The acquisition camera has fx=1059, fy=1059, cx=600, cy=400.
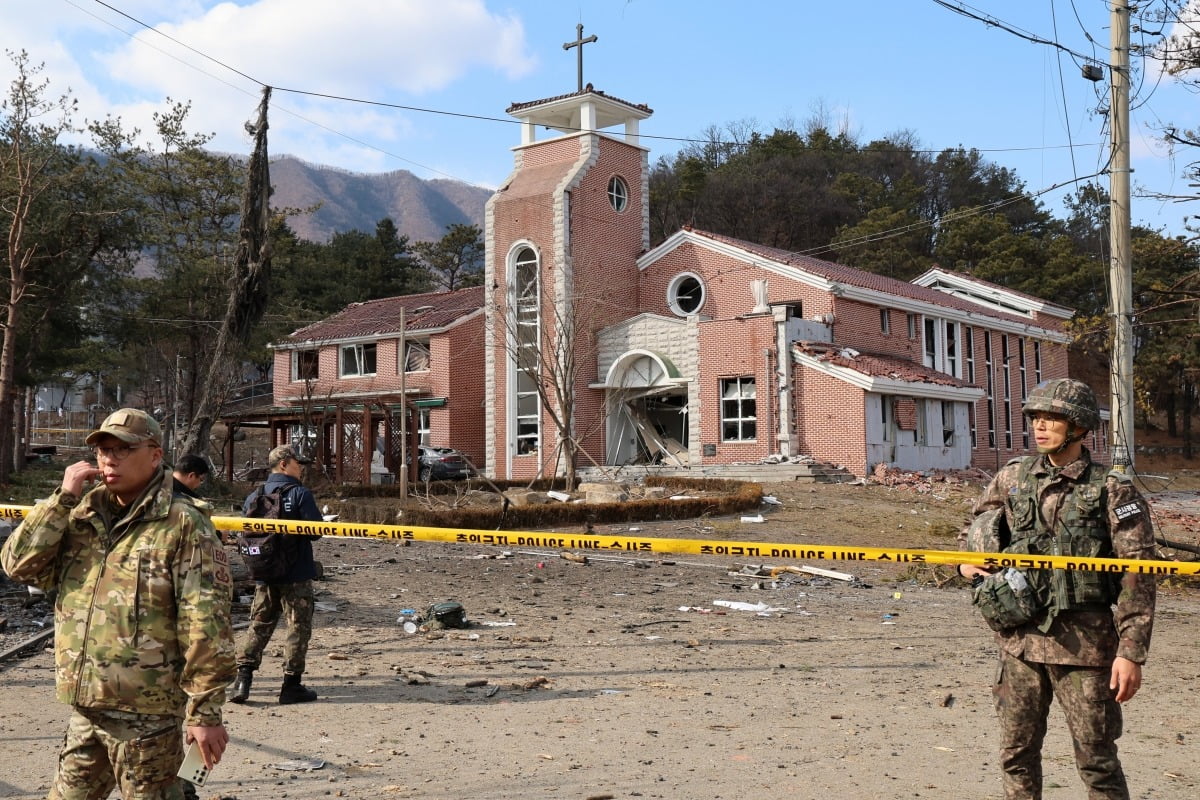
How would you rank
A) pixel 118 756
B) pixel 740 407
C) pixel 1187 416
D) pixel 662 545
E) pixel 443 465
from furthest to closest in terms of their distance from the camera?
pixel 1187 416 → pixel 443 465 → pixel 740 407 → pixel 662 545 → pixel 118 756

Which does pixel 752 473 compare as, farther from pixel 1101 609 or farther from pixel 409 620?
pixel 1101 609

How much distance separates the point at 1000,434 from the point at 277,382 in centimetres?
2825

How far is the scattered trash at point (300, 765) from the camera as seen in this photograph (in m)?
5.57

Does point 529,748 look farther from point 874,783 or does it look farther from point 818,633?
point 818,633

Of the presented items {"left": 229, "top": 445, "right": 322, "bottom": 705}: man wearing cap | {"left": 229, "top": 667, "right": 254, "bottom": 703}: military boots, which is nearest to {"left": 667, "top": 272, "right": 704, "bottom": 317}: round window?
{"left": 229, "top": 445, "right": 322, "bottom": 705}: man wearing cap

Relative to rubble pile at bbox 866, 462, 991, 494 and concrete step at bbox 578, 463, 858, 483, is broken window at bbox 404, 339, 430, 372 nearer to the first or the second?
concrete step at bbox 578, 463, 858, 483

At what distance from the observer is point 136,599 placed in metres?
3.51

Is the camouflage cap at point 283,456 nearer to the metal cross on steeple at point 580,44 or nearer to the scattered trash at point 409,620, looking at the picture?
the scattered trash at point 409,620

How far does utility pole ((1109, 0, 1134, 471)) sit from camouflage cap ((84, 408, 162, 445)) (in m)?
10.9

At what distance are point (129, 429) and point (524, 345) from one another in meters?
30.4

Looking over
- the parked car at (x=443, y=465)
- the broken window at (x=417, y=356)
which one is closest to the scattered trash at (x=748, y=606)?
the parked car at (x=443, y=465)

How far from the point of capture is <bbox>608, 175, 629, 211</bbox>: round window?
34916 mm

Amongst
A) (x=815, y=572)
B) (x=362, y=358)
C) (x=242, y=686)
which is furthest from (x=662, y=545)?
(x=362, y=358)

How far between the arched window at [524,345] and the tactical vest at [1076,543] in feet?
95.0
